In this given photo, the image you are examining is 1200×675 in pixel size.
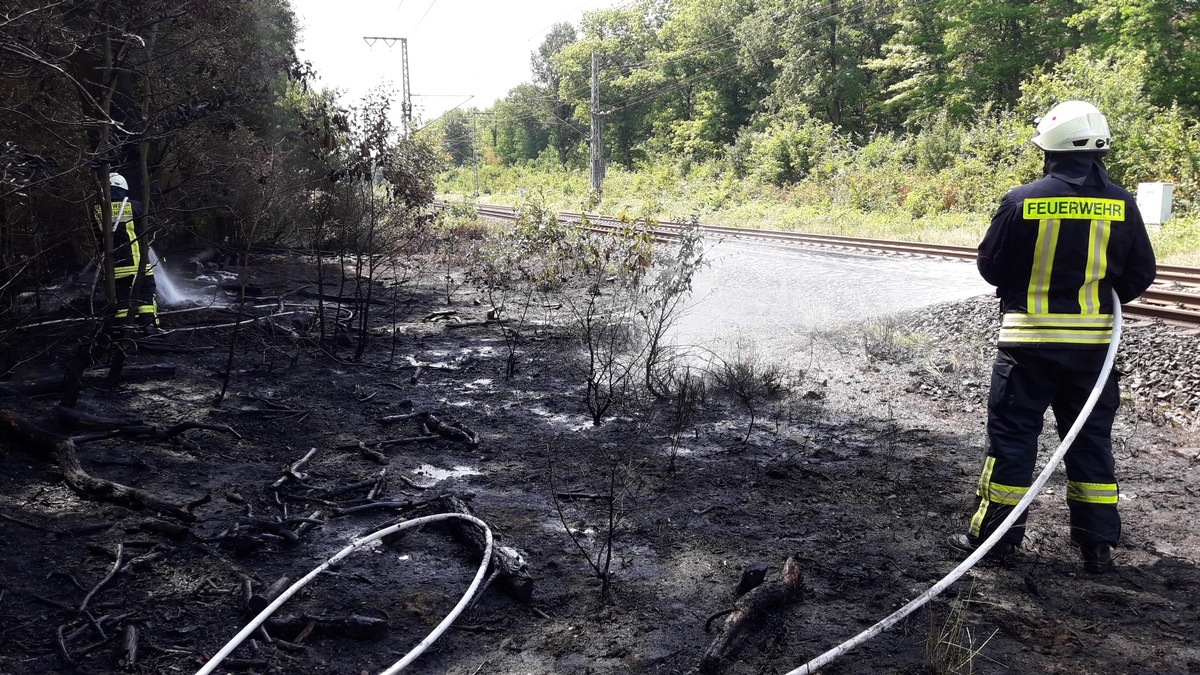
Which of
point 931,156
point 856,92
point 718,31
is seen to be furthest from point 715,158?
point 931,156

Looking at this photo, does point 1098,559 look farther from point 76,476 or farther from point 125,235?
point 125,235

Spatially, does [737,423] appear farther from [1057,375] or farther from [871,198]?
[871,198]

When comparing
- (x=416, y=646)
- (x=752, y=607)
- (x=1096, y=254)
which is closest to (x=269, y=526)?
(x=416, y=646)

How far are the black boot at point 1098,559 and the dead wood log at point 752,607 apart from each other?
140 cm

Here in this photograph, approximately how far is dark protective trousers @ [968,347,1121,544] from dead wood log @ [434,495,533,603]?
87.3 inches

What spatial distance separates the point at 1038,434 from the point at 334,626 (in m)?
3.34

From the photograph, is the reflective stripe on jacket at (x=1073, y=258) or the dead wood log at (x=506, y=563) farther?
the reflective stripe on jacket at (x=1073, y=258)

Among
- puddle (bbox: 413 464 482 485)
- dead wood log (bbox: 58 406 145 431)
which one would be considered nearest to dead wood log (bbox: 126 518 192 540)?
puddle (bbox: 413 464 482 485)

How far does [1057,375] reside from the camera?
3881 mm

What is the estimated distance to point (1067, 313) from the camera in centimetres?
382

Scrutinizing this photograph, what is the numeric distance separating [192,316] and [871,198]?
67.1 feet

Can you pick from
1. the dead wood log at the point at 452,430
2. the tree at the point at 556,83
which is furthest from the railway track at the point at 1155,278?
the tree at the point at 556,83

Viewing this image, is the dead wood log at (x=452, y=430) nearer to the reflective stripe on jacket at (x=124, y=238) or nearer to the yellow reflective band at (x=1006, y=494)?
the yellow reflective band at (x=1006, y=494)

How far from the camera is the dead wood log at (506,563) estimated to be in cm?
360
